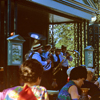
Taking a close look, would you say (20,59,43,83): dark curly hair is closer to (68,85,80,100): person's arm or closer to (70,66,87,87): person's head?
(68,85,80,100): person's arm

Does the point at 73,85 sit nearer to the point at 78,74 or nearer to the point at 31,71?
the point at 78,74

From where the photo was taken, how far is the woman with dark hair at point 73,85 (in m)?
3.54

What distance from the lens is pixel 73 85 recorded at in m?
3.57

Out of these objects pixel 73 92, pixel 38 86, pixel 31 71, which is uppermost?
pixel 31 71

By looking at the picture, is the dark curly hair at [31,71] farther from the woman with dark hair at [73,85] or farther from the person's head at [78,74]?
the person's head at [78,74]

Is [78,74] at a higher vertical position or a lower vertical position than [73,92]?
higher

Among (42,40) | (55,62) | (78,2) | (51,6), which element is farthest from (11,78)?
(42,40)

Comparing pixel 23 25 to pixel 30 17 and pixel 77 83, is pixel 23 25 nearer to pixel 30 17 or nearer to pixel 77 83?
pixel 30 17

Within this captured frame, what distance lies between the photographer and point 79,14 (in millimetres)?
11883

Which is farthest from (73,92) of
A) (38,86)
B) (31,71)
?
(31,71)

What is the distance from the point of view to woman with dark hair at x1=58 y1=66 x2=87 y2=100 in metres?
3.54

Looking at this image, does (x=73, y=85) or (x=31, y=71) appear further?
(x=73, y=85)

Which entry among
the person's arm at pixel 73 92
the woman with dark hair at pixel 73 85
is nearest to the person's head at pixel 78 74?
the woman with dark hair at pixel 73 85

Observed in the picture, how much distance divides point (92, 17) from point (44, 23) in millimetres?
2717
